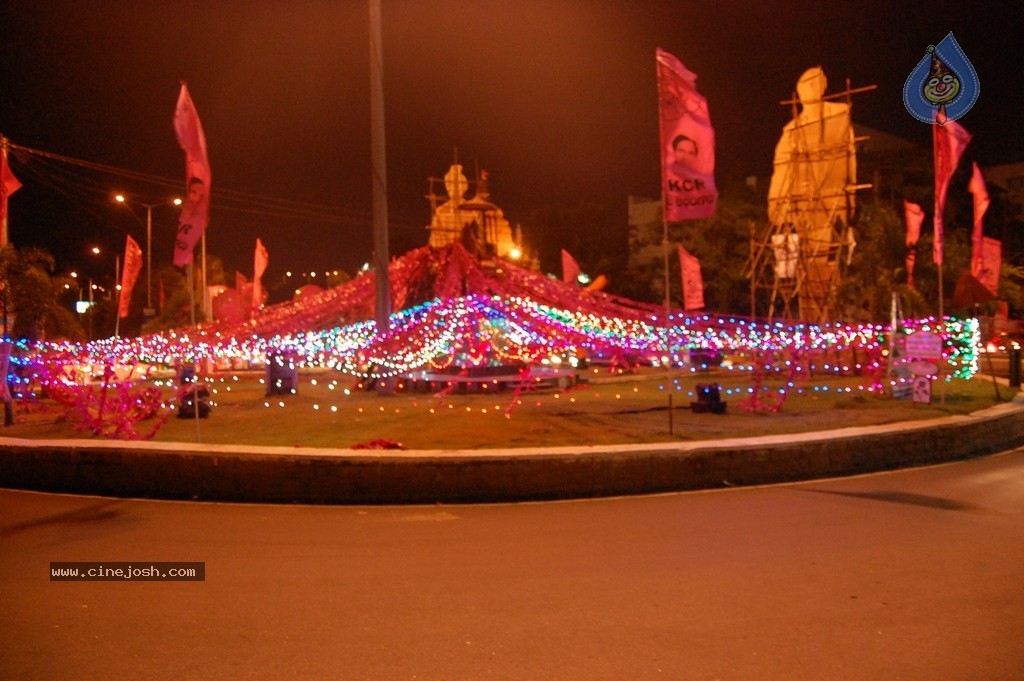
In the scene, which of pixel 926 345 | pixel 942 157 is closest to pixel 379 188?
pixel 926 345

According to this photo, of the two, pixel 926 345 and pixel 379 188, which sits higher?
pixel 379 188

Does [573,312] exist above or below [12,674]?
above

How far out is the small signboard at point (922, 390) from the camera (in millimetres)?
15406

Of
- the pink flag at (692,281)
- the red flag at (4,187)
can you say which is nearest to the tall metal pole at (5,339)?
the red flag at (4,187)

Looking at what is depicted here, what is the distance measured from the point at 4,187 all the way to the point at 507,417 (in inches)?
411

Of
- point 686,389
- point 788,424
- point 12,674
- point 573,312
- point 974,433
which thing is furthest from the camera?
point 686,389

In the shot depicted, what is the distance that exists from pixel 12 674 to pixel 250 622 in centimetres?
124

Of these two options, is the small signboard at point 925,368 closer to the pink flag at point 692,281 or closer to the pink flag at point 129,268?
the pink flag at point 692,281

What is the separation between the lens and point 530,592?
18.4 ft

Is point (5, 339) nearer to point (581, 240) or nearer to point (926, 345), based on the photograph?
point (926, 345)

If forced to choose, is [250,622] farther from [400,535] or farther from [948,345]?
[948,345]

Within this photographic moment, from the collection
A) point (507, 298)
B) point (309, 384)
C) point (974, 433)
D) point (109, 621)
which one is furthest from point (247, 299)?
point (109, 621)

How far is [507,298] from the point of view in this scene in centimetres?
1762

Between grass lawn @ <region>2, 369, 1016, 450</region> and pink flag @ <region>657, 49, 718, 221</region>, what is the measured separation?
327cm
